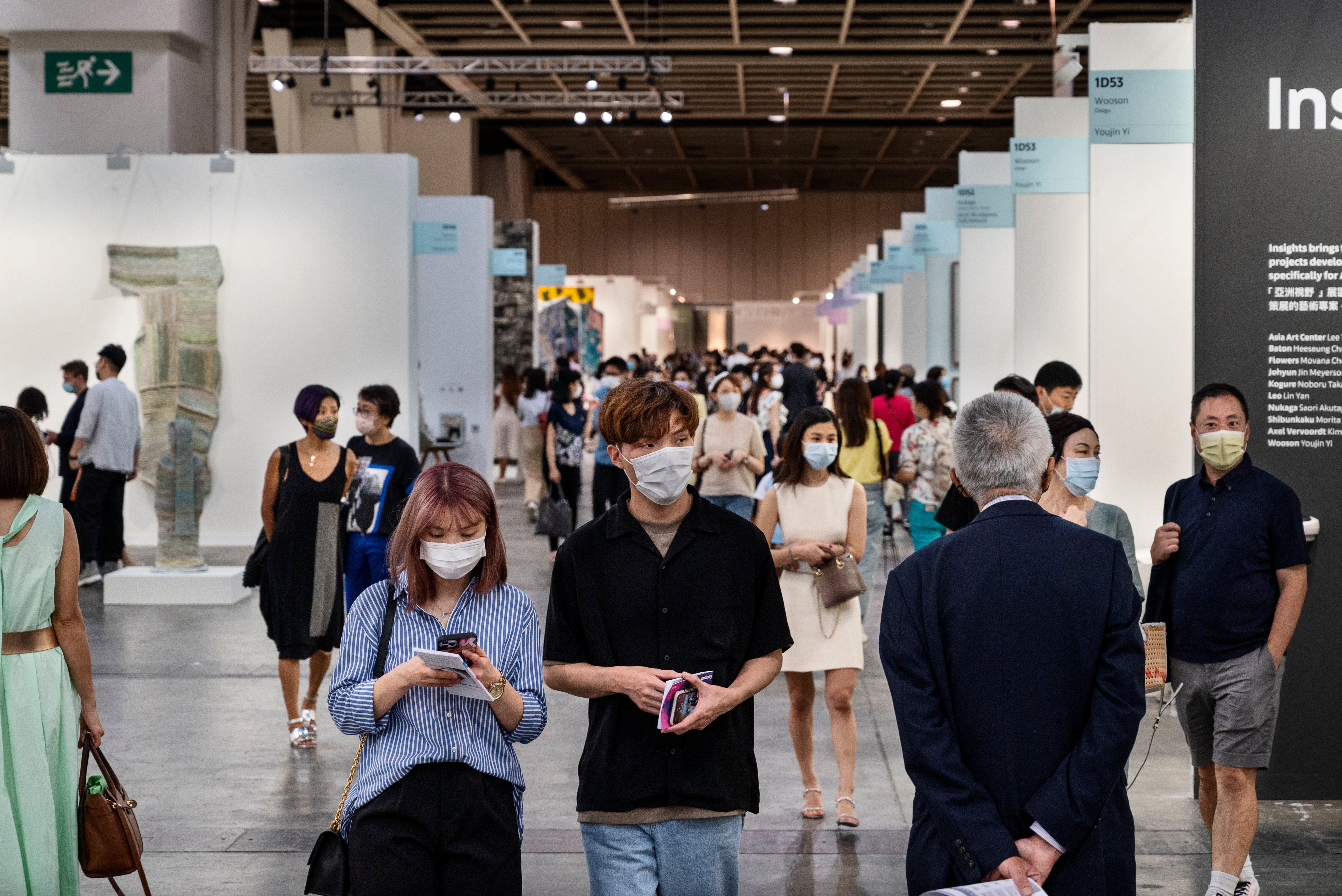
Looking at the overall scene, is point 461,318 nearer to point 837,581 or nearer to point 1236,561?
point 837,581

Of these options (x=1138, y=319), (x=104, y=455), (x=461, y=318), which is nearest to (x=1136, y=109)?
(x=1138, y=319)

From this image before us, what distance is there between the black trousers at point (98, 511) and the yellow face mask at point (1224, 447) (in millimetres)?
8572

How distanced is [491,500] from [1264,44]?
3760mm


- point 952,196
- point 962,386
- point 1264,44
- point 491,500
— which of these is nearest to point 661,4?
point 952,196

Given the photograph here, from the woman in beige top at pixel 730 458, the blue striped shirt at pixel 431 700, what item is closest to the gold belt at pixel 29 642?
the blue striped shirt at pixel 431 700

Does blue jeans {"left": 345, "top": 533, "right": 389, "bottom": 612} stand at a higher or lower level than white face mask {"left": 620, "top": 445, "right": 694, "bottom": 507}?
lower

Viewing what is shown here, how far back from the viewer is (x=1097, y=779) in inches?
87.6

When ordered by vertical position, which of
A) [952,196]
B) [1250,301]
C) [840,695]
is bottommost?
[840,695]

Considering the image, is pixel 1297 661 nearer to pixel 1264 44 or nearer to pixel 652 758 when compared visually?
pixel 1264 44

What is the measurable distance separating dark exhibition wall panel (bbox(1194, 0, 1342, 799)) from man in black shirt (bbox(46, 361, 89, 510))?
27.3 ft

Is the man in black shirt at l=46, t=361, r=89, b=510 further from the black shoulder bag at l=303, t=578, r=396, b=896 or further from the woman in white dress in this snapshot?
the black shoulder bag at l=303, t=578, r=396, b=896

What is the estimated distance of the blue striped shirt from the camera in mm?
2506

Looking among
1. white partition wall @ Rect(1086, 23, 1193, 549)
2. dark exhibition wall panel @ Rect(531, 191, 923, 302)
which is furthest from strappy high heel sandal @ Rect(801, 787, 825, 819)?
dark exhibition wall panel @ Rect(531, 191, 923, 302)

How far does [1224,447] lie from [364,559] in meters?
3.49
